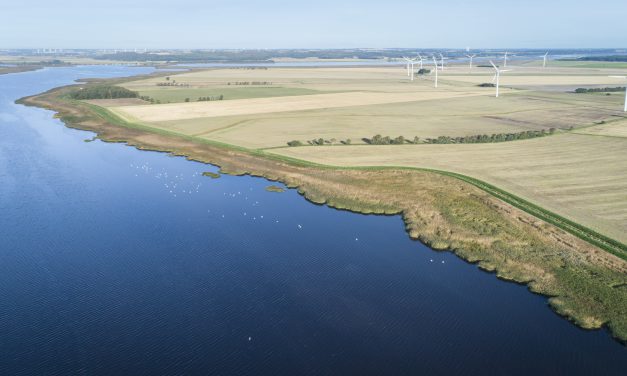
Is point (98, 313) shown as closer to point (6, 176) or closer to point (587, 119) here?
point (6, 176)

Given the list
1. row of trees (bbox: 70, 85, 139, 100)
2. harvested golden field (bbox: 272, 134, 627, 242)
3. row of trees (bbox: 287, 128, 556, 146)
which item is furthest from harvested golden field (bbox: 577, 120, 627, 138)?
row of trees (bbox: 70, 85, 139, 100)

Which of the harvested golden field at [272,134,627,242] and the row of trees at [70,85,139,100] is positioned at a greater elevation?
the row of trees at [70,85,139,100]

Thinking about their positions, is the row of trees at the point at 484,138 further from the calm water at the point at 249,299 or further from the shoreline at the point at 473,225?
the calm water at the point at 249,299

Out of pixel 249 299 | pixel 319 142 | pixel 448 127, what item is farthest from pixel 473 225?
pixel 448 127

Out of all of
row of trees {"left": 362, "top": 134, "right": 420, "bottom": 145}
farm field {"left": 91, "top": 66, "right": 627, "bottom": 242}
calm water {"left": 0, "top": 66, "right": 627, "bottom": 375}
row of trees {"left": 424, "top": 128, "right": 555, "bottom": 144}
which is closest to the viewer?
calm water {"left": 0, "top": 66, "right": 627, "bottom": 375}

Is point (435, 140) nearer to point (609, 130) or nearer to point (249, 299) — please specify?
point (609, 130)

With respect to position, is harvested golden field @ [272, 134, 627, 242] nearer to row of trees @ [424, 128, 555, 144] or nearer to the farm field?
the farm field

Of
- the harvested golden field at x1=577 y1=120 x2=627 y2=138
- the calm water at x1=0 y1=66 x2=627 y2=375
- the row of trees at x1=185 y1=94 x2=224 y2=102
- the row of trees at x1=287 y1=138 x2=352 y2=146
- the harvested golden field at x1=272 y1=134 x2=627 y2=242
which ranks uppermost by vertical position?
the row of trees at x1=185 y1=94 x2=224 y2=102
